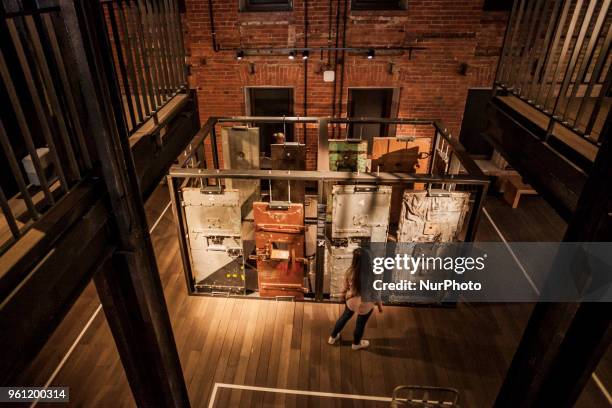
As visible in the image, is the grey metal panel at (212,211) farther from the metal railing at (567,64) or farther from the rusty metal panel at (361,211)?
the metal railing at (567,64)

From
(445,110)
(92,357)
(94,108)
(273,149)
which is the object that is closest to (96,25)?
(94,108)

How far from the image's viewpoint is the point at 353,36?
278 inches

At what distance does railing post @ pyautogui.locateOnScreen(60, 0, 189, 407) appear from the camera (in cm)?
220

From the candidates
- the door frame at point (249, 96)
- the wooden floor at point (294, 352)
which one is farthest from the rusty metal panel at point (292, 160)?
the wooden floor at point (294, 352)

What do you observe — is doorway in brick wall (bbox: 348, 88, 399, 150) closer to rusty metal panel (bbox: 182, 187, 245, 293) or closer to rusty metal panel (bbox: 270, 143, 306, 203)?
rusty metal panel (bbox: 270, 143, 306, 203)

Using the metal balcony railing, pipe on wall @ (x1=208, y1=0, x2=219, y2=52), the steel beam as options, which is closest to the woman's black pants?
the steel beam

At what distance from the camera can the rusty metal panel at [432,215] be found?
188 inches

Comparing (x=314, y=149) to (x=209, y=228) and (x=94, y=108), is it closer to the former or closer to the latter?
(x=209, y=228)

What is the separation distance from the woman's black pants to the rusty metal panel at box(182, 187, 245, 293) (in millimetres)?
1444

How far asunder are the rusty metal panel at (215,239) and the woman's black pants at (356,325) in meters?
1.44

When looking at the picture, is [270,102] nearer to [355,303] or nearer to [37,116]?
[355,303]

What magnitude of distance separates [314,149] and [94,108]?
5.98m

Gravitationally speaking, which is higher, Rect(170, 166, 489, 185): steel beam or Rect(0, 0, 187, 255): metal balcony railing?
Rect(0, 0, 187, 255): metal balcony railing


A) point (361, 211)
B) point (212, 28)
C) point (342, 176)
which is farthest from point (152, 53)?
point (212, 28)
